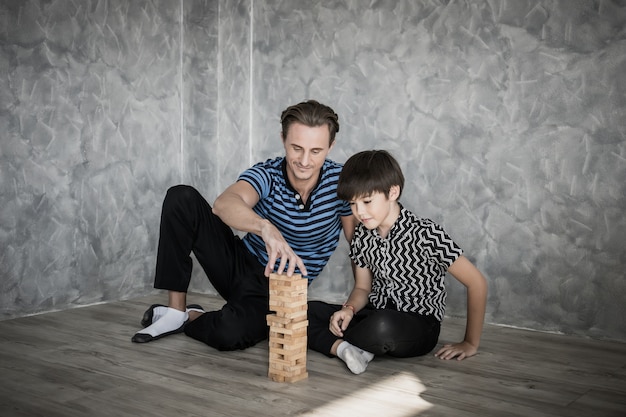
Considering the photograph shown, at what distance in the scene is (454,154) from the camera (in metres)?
2.85

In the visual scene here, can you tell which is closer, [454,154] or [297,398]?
[297,398]

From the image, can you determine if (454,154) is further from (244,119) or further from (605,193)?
(244,119)

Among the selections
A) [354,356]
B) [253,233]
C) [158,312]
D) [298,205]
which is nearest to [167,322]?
[158,312]

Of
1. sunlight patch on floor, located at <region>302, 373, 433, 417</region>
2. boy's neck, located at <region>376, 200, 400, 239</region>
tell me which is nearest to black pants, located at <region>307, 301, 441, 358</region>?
sunlight patch on floor, located at <region>302, 373, 433, 417</region>

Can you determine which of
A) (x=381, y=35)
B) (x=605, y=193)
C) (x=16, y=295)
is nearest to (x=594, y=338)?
(x=605, y=193)

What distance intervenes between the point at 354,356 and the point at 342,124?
1366 mm

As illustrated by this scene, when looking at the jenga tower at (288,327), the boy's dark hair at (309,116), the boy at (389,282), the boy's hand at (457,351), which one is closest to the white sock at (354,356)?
the boy at (389,282)

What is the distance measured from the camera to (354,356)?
2074mm

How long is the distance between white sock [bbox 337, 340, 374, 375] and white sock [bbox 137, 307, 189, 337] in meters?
0.68

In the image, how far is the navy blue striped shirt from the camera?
2314 millimetres

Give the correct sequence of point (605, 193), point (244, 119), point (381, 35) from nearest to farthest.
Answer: point (605, 193)
point (381, 35)
point (244, 119)

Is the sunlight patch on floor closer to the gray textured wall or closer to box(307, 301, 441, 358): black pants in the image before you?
box(307, 301, 441, 358): black pants

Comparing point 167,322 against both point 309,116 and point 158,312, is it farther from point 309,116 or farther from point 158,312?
point 309,116

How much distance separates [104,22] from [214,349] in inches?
64.6
